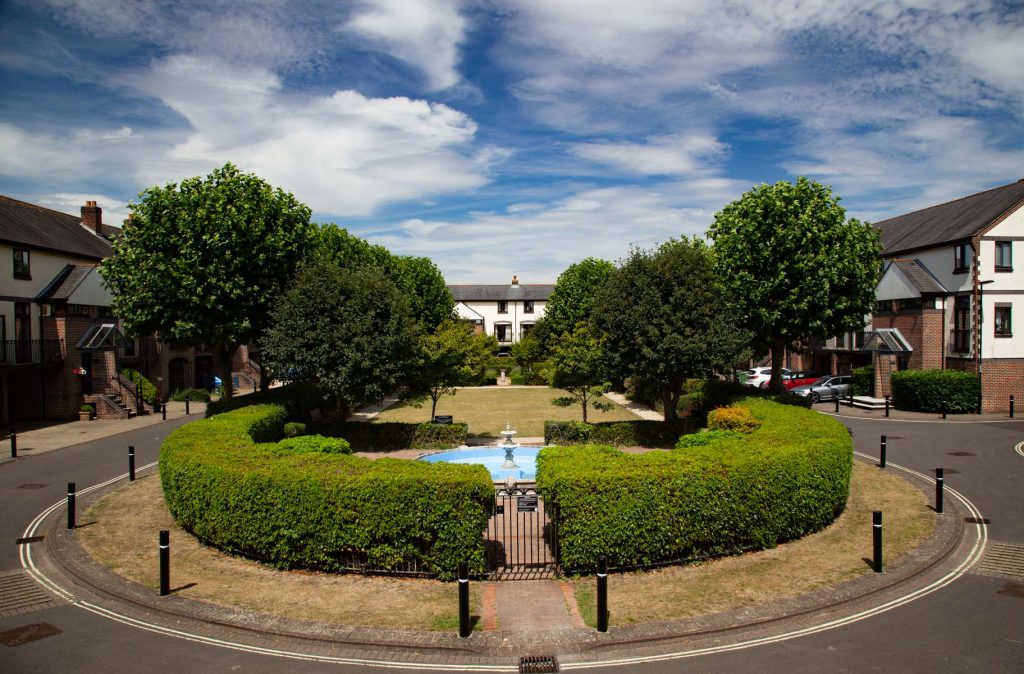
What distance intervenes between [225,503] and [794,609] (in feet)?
32.0

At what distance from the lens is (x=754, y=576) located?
10.7 meters

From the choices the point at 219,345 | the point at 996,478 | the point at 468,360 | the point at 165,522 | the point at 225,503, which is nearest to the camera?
the point at 225,503

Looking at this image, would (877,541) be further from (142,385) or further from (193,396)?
(193,396)

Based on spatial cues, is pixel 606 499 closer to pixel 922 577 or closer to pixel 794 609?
pixel 794 609

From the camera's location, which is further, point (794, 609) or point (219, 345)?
point (219, 345)

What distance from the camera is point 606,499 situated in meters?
10.8

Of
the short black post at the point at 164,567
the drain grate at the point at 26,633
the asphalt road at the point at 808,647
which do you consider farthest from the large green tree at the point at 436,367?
the drain grate at the point at 26,633

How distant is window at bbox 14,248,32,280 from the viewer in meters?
30.0

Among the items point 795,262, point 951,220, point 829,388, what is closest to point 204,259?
point 795,262

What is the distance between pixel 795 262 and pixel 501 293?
56.2m

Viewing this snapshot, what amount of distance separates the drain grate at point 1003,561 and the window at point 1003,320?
25.7 meters

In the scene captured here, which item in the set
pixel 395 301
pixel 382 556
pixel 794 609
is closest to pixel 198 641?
pixel 382 556

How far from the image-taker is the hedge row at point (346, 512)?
34.5 ft

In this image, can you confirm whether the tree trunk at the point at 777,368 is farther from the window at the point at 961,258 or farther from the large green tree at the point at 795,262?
the window at the point at 961,258
